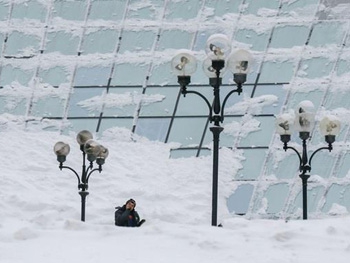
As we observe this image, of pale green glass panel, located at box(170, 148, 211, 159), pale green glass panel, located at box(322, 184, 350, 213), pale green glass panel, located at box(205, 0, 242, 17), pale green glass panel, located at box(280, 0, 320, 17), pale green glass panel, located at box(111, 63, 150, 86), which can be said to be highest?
pale green glass panel, located at box(280, 0, 320, 17)

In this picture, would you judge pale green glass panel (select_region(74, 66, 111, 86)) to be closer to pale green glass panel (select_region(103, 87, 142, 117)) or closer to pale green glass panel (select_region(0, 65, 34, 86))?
pale green glass panel (select_region(103, 87, 142, 117))

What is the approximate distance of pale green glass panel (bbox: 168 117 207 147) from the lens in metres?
34.9

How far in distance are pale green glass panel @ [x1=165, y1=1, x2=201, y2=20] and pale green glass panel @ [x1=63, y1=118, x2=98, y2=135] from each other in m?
3.28

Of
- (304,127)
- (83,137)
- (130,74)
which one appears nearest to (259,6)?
(130,74)

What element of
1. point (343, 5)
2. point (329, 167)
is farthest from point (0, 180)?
point (343, 5)

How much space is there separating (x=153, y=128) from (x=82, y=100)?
6.32ft

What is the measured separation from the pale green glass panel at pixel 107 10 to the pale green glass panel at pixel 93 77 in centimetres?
138

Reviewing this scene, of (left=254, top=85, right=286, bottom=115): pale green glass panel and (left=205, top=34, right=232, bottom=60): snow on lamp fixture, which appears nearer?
(left=205, top=34, right=232, bottom=60): snow on lamp fixture

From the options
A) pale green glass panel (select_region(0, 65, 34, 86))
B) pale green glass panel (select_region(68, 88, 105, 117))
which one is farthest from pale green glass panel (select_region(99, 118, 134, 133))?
pale green glass panel (select_region(0, 65, 34, 86))

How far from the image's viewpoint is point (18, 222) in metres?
19.5

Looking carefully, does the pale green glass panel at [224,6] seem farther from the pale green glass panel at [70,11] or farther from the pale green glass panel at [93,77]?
the pale green glass panel at [70,11]

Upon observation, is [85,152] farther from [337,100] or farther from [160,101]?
[337,100]

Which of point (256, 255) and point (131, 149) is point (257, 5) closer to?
point (131, 149)

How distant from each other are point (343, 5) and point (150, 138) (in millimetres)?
5753
